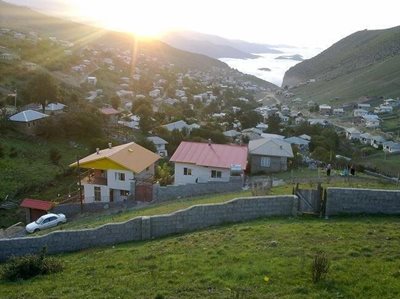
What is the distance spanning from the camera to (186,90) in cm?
13525

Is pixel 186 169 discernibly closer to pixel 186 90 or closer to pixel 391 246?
pixel 391 246

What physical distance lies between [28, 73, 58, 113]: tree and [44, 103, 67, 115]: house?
2.53ft

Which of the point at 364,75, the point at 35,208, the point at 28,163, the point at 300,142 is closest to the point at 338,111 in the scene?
the point at 364,75

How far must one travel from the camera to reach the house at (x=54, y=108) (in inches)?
2303

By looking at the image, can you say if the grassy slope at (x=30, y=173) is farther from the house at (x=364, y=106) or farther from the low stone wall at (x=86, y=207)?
the house at (x=364, y=106)

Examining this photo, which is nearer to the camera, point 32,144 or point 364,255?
point 364,255

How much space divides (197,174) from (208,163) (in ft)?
4.72

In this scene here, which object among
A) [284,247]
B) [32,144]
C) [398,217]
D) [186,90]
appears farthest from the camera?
[186,90]

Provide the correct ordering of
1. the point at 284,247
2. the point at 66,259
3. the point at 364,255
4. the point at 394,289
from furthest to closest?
the point at 66,259
the point at 284,247
the point at 364,255
the point at 394,289

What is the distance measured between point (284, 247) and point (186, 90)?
408ft

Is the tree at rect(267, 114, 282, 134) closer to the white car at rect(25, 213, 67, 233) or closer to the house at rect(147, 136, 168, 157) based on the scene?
the house at rect(147, 136, 168, 157)

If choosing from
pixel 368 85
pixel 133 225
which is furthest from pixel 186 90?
pixel 133 225

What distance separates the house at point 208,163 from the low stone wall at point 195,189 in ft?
11.8

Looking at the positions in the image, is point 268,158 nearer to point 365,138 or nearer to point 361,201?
point 361,201
